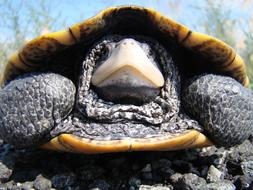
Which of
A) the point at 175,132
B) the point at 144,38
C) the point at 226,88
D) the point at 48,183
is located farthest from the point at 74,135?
the point at 226,88

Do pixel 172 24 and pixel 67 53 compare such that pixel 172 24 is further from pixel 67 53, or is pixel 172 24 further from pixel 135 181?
pixel 135 181

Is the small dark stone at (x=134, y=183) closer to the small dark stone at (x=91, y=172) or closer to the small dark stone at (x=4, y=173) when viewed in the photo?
the small dark stone at (x=91, y=172)

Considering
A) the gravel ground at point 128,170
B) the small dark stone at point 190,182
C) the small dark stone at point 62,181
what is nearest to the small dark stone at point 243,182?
the gravel ground at point 128,170

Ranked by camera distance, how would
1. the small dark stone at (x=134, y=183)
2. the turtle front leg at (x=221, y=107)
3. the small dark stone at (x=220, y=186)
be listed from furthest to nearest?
the turtle front leg at (x=221, y=107), the small dark stone at (x=134, y=183), the small dark stone at (x=220, y=186)


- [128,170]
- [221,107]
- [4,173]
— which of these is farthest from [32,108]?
[221,107]

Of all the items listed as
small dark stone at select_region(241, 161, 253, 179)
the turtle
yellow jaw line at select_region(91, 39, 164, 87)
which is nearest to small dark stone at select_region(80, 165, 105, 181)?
the turtle

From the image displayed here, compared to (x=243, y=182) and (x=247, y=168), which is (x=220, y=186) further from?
(x=247, y=168)

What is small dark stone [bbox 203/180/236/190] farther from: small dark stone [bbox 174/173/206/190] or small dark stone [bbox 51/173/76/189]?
small dark stone [bbox 51/173/76/189]
